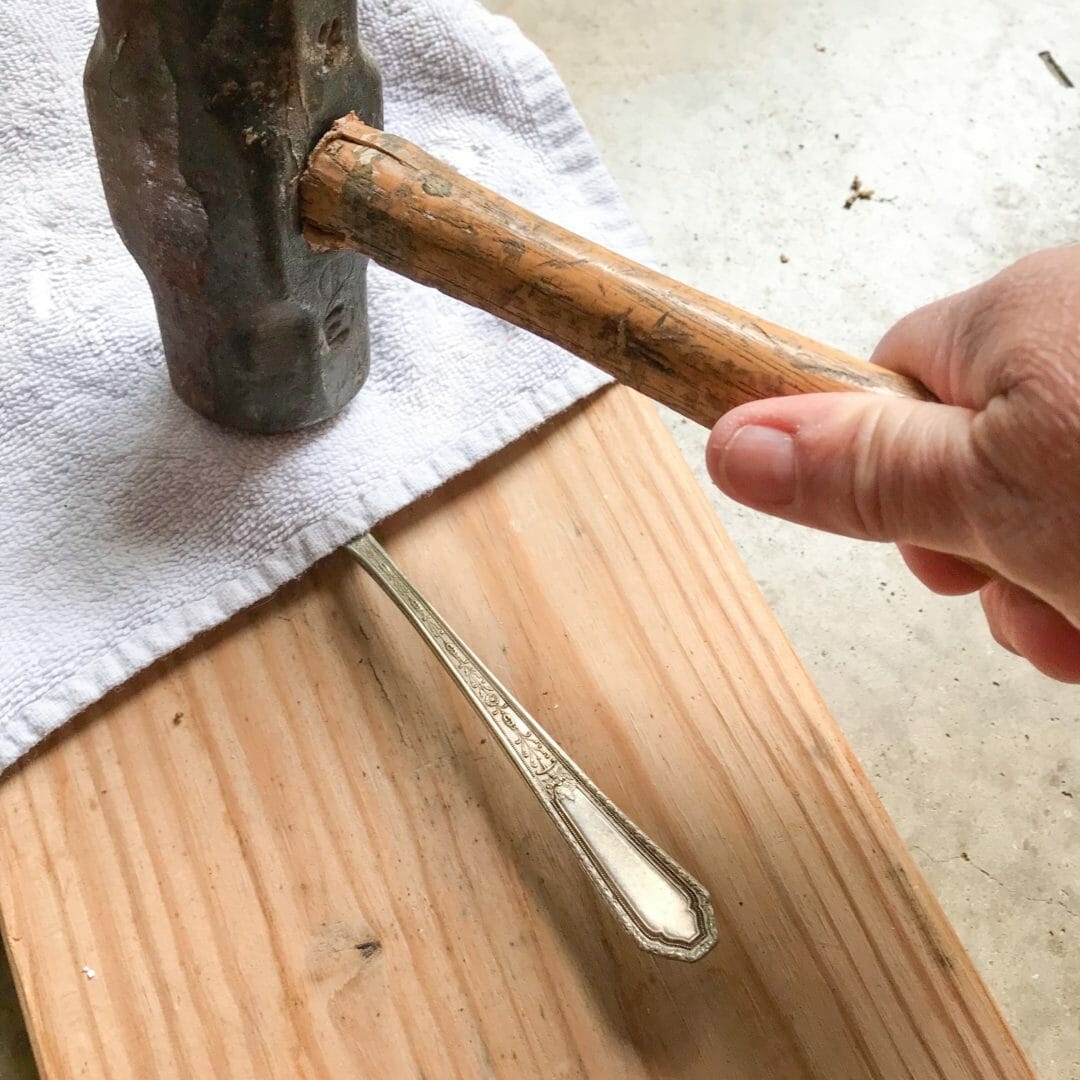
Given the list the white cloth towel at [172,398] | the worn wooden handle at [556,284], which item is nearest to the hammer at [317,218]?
the worn wooden handle at [556,284]

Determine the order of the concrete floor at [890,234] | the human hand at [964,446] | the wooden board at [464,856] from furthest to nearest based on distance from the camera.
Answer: the concrete floor at [890,234] < the wooden board at [464,856] < the human hand at [964,446]

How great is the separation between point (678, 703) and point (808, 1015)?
185mm

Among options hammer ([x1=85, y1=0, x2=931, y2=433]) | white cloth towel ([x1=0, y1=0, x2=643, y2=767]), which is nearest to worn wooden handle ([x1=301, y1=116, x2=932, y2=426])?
hammer ([x1=85, y1=0, x2=931, y2=433])

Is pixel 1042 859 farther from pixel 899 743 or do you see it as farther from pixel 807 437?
pixel 807 437

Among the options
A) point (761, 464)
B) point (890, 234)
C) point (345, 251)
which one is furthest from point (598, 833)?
point (890, 234)

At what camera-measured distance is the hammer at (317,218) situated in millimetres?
469

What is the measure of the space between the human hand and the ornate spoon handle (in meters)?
0.19

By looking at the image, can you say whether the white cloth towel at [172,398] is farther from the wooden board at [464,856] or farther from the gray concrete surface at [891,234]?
the gray concrete surface at [891,234]

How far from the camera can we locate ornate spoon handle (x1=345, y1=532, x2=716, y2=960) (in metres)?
0.56

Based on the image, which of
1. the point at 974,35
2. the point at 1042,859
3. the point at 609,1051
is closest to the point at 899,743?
the point at 1042,859

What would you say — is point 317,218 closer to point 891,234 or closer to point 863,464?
point 863,464

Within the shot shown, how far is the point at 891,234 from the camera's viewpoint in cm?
101

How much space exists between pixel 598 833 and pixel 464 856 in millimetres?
81

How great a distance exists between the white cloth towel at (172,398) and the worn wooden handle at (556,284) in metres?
0.17
